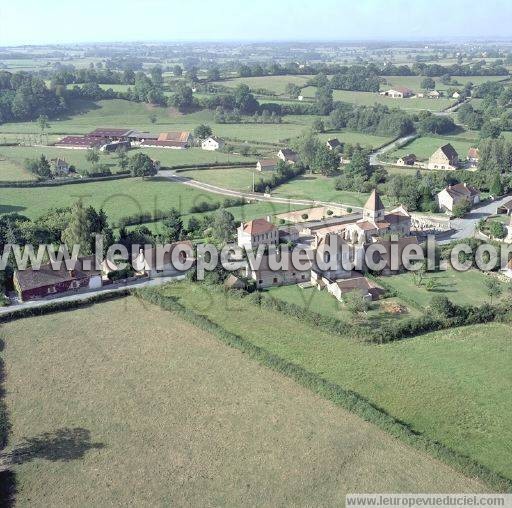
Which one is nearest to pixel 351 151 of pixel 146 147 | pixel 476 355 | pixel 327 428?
pixel 146 147

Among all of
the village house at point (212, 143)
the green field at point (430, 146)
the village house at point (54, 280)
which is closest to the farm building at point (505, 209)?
the green field at point (430, 146)

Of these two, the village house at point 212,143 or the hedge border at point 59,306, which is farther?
the village house at point 212,143

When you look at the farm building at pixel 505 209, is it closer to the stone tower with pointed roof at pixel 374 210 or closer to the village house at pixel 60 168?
the stone tower with pointed roof at pixel 374 210

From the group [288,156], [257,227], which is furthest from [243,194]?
[288,156]

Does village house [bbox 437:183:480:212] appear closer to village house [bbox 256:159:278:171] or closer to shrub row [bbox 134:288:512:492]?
village house [bbox 256:159:278:171]

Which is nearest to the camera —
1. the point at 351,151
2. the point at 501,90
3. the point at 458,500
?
the point at 458,500

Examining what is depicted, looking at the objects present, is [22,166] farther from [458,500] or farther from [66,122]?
[458,500]

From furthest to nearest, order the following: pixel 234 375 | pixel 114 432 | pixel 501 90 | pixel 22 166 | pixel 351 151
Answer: pixel 501 90 < pixel 351 151 < pixel 22 166 < pixel 234 375 < pixel 114 432
